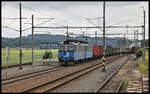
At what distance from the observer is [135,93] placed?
13.1 m

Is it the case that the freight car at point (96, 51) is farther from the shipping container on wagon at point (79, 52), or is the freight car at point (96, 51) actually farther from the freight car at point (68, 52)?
the freight car at point (68, 52)

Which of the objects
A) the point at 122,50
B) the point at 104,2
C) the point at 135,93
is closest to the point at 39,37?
the point at 104,2

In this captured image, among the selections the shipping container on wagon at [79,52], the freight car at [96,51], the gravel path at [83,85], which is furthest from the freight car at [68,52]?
the freight car at [96,51]

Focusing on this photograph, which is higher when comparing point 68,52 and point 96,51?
point 68,52

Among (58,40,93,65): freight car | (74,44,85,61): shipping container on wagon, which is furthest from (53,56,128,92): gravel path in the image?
(74,44,85,61): shipping container on wagon

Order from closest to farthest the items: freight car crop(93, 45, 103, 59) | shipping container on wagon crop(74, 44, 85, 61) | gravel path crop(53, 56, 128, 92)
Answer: gravel path crop(53, 56, 128, 92) → shipping container on wagon crop(74, 44, 85, 61) → freight car crop(93, 45, 103, 59)

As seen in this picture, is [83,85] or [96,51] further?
[96,51]

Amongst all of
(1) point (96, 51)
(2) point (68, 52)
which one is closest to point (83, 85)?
(2) point (68, 52)

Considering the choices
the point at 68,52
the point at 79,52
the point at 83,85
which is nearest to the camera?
the point at 83,85

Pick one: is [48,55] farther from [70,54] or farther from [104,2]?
[104,2]

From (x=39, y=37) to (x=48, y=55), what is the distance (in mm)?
7852

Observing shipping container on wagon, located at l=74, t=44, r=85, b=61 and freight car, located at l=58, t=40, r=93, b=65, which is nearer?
freight car, located at l=58, t=40, r=93, b=65

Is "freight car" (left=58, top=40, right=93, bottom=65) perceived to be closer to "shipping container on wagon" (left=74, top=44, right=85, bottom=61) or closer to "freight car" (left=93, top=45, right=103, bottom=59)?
"shipping container on wagon" (left=74, top=44, right=85, bottom=61)

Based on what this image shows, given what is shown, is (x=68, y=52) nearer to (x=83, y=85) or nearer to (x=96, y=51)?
(x=83, y=85)
